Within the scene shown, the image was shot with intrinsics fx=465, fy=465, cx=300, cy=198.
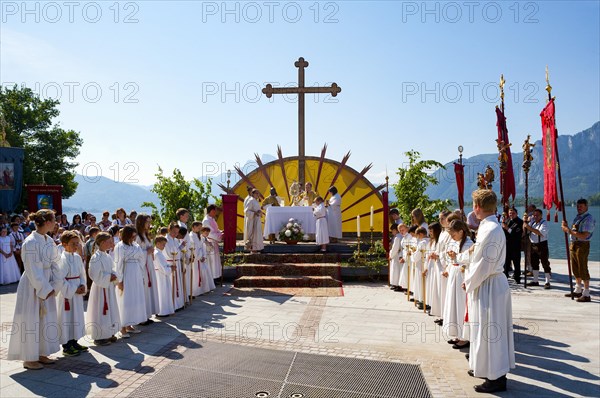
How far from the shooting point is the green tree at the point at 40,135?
3209 cm

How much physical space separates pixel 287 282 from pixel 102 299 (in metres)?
5.62

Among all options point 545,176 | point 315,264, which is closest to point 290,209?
point 315,264

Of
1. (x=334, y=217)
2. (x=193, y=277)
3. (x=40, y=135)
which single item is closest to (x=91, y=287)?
(x=193, y=277)

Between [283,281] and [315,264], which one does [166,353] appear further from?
[315,264]

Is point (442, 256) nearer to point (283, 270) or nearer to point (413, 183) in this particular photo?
point (283, 270)

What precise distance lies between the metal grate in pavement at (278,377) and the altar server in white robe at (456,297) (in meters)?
1.19

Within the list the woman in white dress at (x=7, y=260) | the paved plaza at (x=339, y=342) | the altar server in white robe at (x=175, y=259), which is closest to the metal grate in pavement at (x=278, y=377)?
the paved plaza at (x=339, y=342)

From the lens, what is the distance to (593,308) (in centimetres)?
892

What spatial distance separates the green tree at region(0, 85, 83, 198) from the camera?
32094mm

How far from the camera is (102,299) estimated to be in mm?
6836

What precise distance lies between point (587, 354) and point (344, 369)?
11.0 feet

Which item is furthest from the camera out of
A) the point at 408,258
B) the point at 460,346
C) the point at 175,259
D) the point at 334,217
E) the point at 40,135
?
the point at 40,135

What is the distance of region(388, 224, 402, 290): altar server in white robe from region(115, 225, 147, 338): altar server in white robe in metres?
5.87

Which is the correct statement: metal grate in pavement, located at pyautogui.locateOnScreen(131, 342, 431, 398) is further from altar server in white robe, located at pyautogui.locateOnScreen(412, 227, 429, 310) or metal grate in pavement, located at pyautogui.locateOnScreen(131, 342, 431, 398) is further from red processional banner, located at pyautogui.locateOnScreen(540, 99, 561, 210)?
red processional banner, located at pyautogui.locateOnScreen(540, 99, 561, 210)
